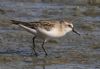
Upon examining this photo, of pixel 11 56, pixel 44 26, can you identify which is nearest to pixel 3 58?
pixel 11 56

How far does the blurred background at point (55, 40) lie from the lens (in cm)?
1115

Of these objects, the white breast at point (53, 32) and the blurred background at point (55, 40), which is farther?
the white breast at point (53, 32)

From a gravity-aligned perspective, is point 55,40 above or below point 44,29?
below

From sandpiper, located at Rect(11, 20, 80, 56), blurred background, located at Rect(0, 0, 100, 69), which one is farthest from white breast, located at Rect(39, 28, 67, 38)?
blurred background, located at Rect(0, 0, 100, 69)

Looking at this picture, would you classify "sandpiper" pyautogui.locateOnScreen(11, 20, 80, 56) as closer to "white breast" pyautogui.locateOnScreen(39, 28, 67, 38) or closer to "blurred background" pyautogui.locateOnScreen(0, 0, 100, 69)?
"white breast" pyautogui.locateOnScreen(39, 28, 67, 38)

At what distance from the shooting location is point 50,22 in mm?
12273

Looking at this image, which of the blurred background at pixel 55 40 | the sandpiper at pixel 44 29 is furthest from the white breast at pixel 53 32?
the blurred background at pixel 55 40

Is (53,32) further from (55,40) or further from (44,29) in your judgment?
(55,40)

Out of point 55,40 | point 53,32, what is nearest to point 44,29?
point 53,32

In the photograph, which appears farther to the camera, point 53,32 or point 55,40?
point 55,40

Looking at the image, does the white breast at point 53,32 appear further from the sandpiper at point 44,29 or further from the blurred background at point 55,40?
the blurred background at point 55,40

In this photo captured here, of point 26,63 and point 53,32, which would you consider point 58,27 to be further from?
point 26,63

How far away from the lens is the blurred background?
11148mm

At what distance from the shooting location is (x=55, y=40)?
1362 centimetres
